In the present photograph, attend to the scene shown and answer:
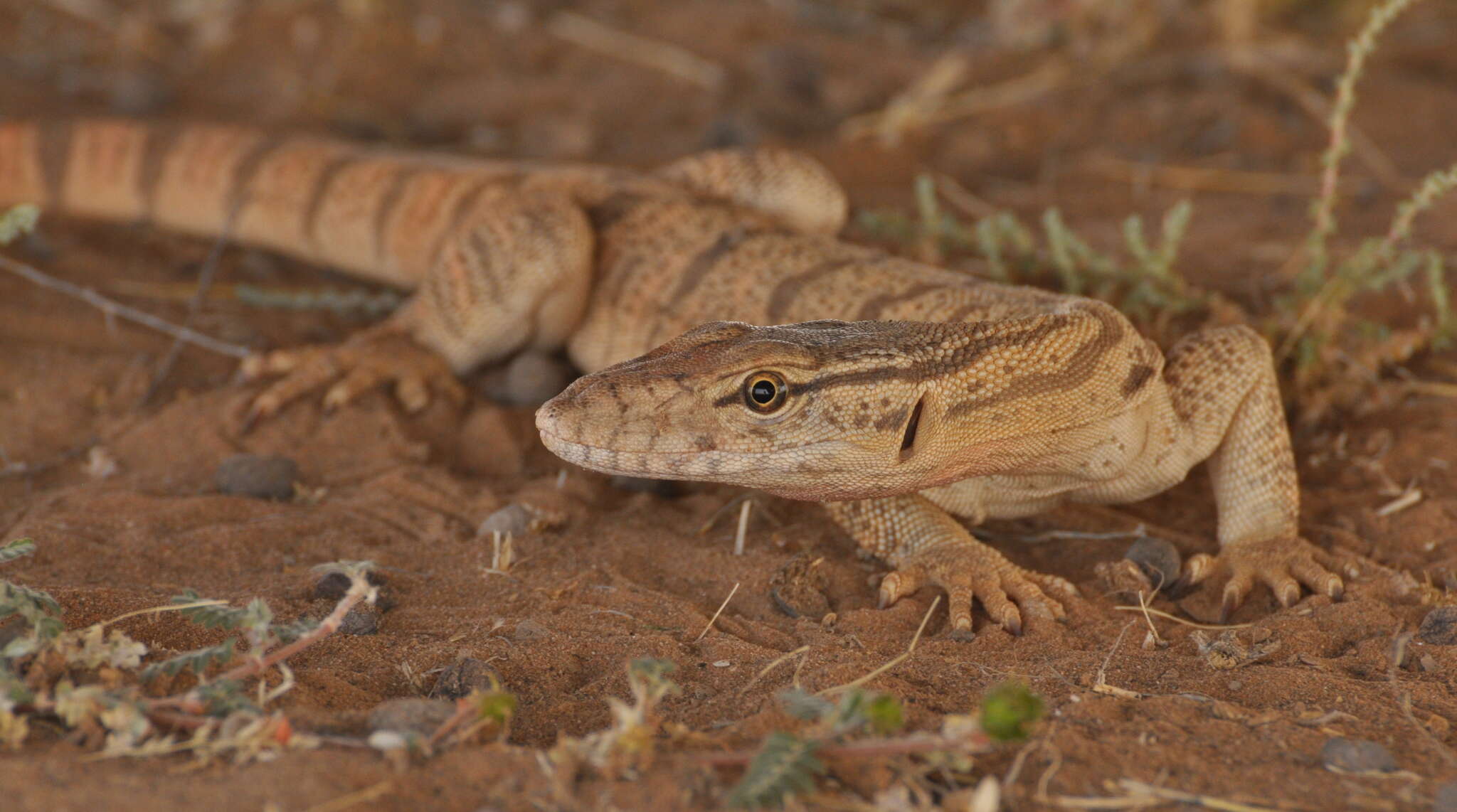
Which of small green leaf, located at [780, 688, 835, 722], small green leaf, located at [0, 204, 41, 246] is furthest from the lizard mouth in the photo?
small green leaf, located at [0, 204, 41, 246]

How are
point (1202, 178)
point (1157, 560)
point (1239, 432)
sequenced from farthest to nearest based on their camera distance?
1. point (1202, 178)
2. point (1239, 432)
3. point (1157, 560)

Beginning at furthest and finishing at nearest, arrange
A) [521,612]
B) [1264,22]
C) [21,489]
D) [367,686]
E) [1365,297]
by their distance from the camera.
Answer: [1264,22] < [1365,297] < [21,489] < [521,612] < [367,686]

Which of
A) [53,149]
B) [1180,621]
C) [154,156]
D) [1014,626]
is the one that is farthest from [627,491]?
[53,149]

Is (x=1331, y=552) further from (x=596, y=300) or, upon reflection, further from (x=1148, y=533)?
(x=596, y=300)

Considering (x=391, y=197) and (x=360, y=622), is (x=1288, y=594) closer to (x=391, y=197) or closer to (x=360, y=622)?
(x=360, y=622)

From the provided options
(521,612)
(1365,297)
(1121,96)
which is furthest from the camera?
(1121,96)

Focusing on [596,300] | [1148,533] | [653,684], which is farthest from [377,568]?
[1148,533]

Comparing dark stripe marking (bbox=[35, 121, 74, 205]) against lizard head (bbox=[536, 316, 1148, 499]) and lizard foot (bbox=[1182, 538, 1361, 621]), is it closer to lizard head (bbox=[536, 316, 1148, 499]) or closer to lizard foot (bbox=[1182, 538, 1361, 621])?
lizard head (bbox=[536, 316, 1148, 499])
